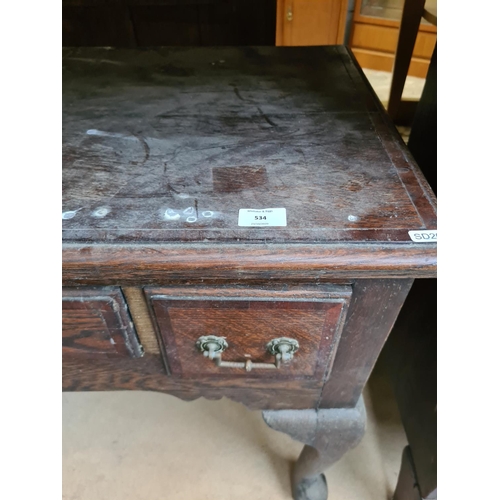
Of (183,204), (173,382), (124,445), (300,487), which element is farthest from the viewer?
(124,445)

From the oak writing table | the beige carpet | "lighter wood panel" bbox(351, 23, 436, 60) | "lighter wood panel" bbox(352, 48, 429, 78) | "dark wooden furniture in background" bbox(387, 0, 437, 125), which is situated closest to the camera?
the oak writing table

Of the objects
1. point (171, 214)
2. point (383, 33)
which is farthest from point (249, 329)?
point (383, 33)

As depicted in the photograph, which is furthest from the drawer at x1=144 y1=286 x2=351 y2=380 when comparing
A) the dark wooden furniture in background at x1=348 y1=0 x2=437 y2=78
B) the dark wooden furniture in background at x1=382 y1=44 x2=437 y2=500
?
the dark wooden furniture in background at x1=348 y1=0 x2=437 y2=78

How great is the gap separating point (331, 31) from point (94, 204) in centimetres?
118

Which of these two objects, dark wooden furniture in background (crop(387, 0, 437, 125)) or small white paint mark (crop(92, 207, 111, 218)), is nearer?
small white paint mark (crop(92, 207, 111, 218))

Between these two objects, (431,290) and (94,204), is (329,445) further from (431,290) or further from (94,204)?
(94,204)

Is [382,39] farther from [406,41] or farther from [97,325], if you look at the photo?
[97,325]

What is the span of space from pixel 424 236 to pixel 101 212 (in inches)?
12.8

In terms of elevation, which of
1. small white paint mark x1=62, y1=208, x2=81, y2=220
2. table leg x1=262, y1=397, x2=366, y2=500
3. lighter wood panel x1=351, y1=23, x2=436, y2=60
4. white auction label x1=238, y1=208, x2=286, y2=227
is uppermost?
lighter wood panel x1=351, y1=23, x2=436, y2=60

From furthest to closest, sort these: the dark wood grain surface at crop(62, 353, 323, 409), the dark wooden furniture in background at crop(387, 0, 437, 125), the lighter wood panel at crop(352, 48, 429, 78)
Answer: the lighter wood panel at crop(352, 48, 429, 78) < the dark wooden furniture in background at crop(387, 0, 437, 125) < the dark wood grain surface at crop(62, 353, 323, 409)

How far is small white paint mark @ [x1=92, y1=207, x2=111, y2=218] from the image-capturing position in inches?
17.3

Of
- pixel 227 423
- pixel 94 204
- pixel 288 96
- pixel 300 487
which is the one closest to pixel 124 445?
pixel 227 423

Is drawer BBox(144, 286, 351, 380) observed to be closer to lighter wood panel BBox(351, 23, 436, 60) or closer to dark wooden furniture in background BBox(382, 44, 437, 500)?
dark wooden furniture in background BBox(382, 44, 437, 500)

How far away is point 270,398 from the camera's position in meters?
0.59
